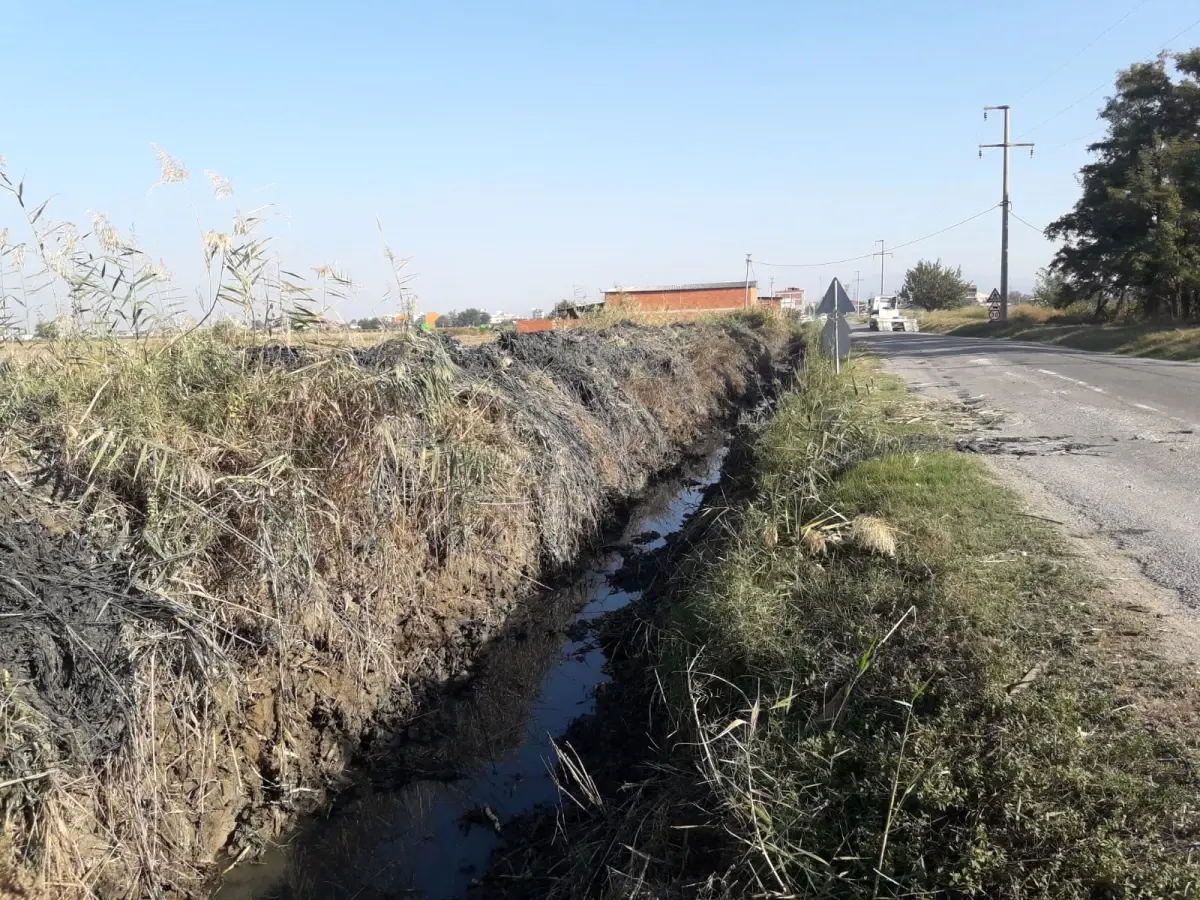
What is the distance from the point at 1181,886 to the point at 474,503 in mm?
4918

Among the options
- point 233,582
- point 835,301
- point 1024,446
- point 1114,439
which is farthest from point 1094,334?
point 233,582

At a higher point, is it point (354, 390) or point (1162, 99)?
point (1162, 99)

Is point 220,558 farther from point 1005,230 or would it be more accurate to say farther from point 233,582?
point 1005,230

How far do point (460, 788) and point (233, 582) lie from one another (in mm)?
1827

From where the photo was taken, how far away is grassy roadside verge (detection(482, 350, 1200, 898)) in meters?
2.82

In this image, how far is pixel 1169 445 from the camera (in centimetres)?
866

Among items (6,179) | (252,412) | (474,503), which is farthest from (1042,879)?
(6,179)

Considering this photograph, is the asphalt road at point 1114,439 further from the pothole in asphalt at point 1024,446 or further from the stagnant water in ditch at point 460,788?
the stagnant water in ditch at point 460,788

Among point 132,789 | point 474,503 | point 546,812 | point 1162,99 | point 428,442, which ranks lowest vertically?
point 546,812

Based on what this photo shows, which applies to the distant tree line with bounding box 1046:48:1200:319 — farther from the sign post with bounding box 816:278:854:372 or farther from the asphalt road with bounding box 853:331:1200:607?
the sign post with bounding box 816:278:854:372

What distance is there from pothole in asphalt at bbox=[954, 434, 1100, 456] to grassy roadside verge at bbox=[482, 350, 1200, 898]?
3.42 metres

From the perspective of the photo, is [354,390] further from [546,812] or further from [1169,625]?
[1169,625]

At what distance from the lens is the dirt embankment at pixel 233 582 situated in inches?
139

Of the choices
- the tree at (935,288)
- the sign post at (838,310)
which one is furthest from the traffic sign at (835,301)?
the tree at (935,288)
